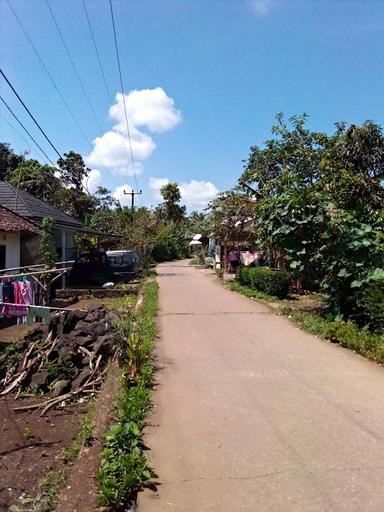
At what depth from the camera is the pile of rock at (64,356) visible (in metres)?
8.24

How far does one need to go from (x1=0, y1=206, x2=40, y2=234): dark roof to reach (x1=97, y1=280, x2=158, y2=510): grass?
401 inches

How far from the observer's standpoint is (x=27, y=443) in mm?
5902

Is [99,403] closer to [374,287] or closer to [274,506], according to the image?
[274,506]

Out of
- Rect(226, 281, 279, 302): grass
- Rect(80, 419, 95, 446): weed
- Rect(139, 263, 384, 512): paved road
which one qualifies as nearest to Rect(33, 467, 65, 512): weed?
Rect(80, 419, 95, 446): weed

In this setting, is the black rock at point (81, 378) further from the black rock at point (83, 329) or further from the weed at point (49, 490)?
the weed at point (49, 490)

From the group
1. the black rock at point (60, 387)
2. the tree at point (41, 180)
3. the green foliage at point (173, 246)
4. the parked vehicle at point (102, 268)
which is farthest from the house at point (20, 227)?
the green foliage at point (173, 246)

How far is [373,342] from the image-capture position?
9.14 meters

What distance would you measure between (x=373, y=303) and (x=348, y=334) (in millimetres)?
786

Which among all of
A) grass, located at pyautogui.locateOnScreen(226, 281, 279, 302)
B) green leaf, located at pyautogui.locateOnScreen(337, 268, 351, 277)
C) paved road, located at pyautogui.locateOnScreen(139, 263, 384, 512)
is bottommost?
paved road, located at pyautogui.locateOnScreen(139, 263, 384, 512)

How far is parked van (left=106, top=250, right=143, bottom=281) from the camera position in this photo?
26.4m

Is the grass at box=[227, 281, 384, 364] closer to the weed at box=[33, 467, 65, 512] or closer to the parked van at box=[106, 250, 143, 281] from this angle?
the weed at box=[33, 467, 65, 512]

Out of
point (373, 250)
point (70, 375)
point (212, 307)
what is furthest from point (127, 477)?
point (212, 307)

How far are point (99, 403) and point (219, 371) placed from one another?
2.21 m

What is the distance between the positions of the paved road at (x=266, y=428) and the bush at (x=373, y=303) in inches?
36.6
